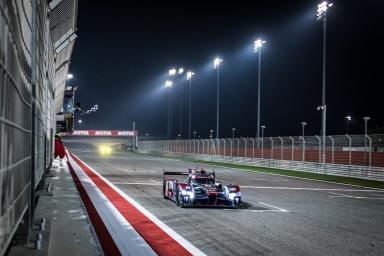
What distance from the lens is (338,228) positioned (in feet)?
37.0

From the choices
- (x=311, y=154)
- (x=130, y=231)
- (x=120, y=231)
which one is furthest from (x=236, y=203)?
(x=311, y=154)

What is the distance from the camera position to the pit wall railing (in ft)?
98.6

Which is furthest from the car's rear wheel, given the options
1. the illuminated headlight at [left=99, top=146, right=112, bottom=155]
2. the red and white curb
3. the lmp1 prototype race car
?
the illuminated headlight at [left=99, top=146, right=112, bottom=155]

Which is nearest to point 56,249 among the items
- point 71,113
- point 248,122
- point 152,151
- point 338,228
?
point 338,228

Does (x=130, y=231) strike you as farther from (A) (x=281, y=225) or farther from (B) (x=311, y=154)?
(B) (x=311, y=154)

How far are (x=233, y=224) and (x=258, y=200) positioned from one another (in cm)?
556

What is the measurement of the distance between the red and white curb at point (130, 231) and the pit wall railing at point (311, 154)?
1775cm

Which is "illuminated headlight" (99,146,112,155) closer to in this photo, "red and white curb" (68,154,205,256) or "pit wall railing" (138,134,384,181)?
"pit wall railing" (138,134,384,181)

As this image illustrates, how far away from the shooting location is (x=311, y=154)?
37375mm

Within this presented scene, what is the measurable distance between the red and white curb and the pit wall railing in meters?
17.8

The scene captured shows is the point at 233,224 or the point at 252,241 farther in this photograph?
the point at 233,224

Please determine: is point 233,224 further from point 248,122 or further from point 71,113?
point 248,122

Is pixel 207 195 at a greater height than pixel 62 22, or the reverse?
pixel 62 22

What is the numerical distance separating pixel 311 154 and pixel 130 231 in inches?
1127
